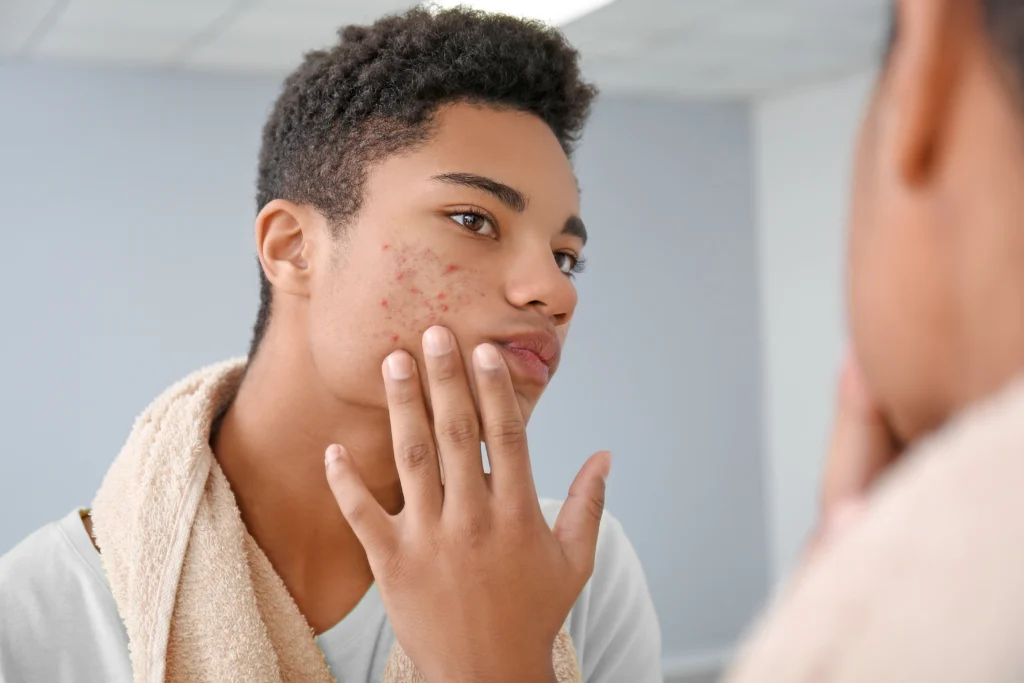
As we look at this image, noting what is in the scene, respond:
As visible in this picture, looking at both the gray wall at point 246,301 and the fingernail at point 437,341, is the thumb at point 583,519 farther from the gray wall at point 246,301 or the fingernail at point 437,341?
the gray wall at point 246,301

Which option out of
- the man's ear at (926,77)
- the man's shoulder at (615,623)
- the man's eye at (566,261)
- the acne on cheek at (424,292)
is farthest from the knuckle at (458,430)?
the man's ear at (926,77)

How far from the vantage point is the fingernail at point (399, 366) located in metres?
0.93

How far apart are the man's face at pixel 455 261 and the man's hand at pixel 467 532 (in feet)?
0.13

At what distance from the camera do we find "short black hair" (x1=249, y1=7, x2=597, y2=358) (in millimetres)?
1023

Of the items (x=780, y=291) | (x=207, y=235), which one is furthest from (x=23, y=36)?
(x=780, y=291)

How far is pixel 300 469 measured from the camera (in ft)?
3.52

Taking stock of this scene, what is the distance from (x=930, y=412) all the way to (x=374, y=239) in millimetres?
718

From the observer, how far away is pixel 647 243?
4.21 metres

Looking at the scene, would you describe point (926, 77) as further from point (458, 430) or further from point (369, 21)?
point (369, 21)

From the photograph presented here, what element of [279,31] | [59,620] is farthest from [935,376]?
[279,31]

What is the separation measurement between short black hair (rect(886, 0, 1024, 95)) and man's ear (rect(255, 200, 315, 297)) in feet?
2.75

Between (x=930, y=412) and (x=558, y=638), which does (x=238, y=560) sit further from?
(x=930, y=412)

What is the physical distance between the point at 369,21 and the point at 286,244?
2.19 m

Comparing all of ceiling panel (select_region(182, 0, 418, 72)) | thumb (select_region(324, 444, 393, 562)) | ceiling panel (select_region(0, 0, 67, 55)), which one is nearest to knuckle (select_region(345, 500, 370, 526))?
thumb (select_region(324, 444, 393, 562))
